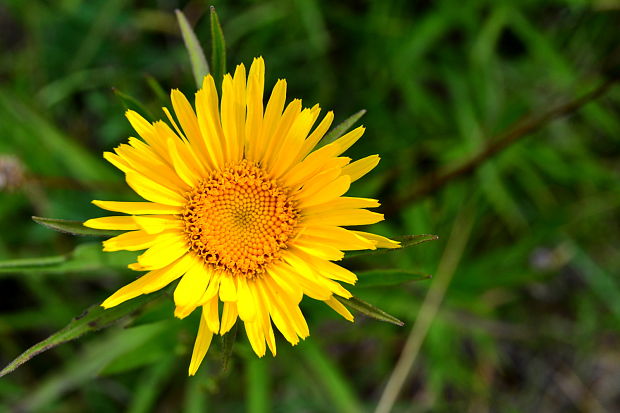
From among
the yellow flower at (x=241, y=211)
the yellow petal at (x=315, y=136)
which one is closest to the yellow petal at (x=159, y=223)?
the yellow flower at (x=241, y=211)

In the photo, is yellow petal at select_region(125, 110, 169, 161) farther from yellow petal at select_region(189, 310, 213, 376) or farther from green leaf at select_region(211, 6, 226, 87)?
→ yellow petal at select_region(189, 310, 213, 376)

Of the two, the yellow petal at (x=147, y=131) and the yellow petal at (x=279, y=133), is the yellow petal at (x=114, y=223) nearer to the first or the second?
the yellow petal at (x=147, y=131)

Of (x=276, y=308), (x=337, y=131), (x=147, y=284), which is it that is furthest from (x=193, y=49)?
(x=276, y=308)

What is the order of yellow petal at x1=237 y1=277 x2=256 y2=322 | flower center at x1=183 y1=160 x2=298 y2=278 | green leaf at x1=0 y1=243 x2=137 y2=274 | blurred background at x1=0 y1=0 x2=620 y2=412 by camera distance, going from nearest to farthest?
yellow petal at x1=237 y1=277 x2=256 y2=322
green leaf at x1=0 y1=243 x2=137 y2=274
flower center at x1=183 y1=160 x2=298 y2=278
blurred background at x1=0 y1=0 x2=620 y2=412

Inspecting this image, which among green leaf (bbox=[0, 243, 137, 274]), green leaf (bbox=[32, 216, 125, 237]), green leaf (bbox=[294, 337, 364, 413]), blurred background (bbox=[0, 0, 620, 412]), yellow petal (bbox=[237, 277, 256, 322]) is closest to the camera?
green leaf (bbox=[32, 216, 125, 237])

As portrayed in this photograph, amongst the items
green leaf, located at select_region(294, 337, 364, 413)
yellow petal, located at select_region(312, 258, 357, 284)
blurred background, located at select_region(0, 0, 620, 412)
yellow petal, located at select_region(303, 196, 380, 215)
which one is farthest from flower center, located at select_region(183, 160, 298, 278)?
blurred background, located at select_region(0, 0, 620, 412)

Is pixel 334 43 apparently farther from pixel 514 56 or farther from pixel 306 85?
pixel 514 56

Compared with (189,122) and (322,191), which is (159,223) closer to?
(189,122)

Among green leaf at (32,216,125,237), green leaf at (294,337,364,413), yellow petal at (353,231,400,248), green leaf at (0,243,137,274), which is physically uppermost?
yellow petal at (353,231,400,248)
